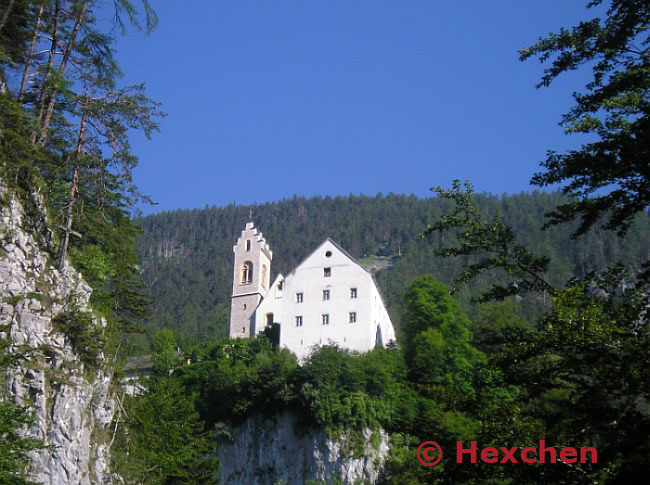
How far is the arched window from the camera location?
71006mm

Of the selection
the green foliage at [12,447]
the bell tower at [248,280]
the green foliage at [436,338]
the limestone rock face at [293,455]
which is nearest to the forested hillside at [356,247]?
the bell tower at [248,280]

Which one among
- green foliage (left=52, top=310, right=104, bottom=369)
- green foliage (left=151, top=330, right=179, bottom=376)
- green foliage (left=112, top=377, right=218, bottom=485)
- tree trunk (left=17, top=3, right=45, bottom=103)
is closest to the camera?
green foliage (left=52, top=310, right=104, bottom=369)

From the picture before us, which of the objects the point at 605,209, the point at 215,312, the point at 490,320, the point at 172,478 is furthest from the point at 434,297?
the point at 215,312

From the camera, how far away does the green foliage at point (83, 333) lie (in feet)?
76.2

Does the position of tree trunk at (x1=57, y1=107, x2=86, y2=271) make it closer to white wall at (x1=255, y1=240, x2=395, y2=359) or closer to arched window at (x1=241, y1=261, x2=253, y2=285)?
white wall at (x1=255, y1=240, x2=395, y2=359)

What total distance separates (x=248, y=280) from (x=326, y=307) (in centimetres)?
1554

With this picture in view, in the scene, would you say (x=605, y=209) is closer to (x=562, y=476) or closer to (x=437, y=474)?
(x=562, y=476)

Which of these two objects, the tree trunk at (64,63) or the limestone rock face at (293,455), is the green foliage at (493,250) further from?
the limestone rock face at (293,455)

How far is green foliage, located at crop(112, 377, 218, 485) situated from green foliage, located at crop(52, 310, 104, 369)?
387 cm

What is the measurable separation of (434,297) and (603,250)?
9052cm

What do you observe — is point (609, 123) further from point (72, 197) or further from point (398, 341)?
point (398, 341)

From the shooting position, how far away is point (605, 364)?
10.9m

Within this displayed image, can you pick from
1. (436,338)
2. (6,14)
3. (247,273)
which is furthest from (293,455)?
(6,14)

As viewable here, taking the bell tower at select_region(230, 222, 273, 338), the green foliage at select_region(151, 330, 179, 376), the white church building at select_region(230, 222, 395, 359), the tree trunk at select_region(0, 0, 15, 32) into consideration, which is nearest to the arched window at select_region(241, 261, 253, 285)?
the bell tower at select_region(230, 222, 273, 338)
